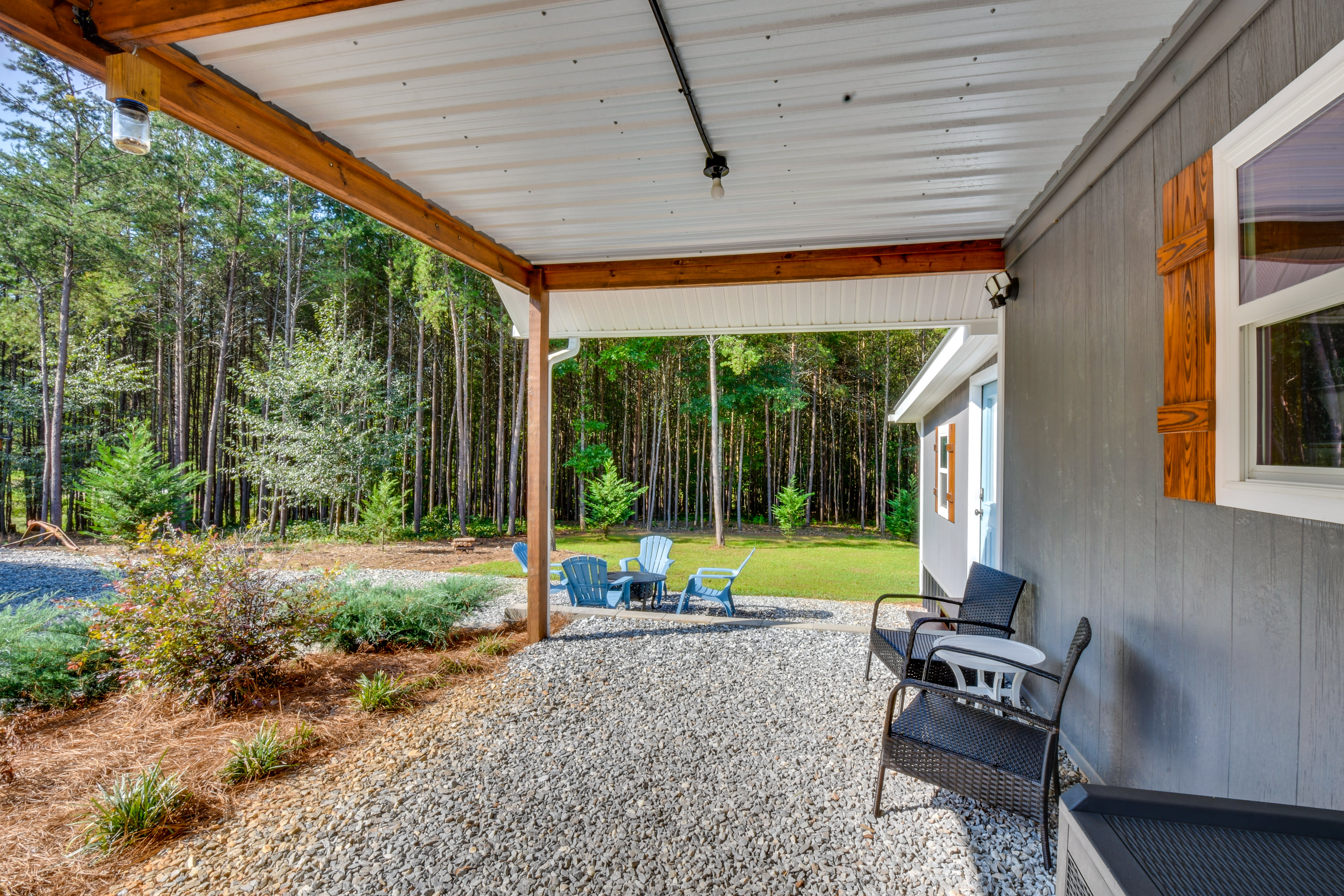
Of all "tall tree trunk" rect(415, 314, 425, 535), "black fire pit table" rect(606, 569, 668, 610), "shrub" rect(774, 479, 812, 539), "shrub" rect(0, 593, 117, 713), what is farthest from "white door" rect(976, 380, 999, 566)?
"tall tree trunk" rect(415, 314, 425, 535)

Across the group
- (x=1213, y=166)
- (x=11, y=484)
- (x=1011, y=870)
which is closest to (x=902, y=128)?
(x=1213, y=166)

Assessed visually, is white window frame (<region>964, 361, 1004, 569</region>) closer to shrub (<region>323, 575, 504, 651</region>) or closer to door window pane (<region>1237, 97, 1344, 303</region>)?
door window pane (<region>1237, 97, 1344, 303</region>)

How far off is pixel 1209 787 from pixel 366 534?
11.4m

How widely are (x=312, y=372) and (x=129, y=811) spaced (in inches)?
403

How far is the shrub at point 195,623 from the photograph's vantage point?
303 centimetres

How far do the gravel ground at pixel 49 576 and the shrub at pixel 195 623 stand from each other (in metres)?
3.69

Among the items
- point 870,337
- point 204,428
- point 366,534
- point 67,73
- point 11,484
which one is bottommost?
point 366,534

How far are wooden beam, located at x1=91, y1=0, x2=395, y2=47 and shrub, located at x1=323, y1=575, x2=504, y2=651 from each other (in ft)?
10.7

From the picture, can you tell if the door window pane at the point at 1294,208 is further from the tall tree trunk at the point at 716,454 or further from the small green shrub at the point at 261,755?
the tall tree trunk at the point at 716,454

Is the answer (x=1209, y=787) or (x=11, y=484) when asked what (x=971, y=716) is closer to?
(x=1209, y=787)

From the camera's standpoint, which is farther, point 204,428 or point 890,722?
point 204,428

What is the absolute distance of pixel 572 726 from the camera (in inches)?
114

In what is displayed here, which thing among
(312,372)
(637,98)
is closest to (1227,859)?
(637,98)

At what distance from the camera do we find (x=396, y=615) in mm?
4172
